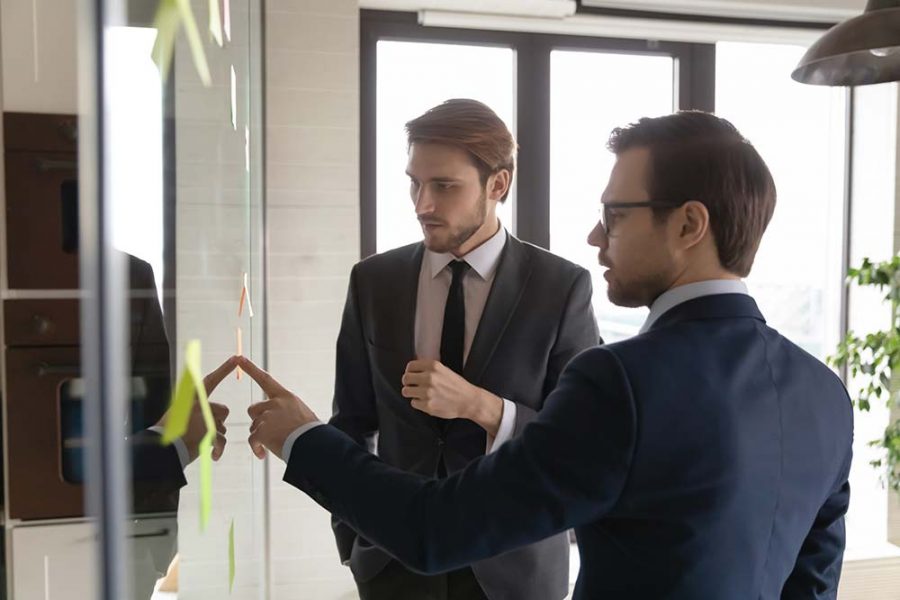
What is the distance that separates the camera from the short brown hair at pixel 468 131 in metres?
1.38

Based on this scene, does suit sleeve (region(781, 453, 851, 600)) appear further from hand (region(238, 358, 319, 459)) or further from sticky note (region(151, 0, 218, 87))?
sticky note (region(151, 0, 218, 87))

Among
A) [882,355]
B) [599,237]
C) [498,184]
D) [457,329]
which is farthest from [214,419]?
[882,355]

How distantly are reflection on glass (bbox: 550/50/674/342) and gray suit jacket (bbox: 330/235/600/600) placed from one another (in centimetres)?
138

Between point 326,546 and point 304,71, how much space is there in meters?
1.34

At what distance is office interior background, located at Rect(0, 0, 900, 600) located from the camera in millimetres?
330

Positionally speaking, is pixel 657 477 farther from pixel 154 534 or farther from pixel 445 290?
pixel 445 290

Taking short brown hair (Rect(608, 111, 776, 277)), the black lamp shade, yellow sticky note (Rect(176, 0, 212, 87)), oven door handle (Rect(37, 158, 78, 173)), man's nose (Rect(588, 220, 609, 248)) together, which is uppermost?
the black lamp shade

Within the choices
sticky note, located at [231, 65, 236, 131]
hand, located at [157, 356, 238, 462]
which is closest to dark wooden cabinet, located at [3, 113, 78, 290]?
hand, located at [157, 356, 238, 462]

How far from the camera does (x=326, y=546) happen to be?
2.36 metres

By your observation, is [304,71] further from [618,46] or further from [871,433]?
[871,433]

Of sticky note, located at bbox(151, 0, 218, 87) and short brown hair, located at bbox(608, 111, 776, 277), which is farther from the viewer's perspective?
short brown hair, located at bbox(608, 111, 776, 277)

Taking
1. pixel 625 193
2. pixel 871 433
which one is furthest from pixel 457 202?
pixel 871 433

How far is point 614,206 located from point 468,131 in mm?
522

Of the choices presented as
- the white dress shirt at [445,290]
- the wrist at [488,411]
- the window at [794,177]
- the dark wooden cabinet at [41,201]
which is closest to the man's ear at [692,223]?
the wrist at [488,411]
